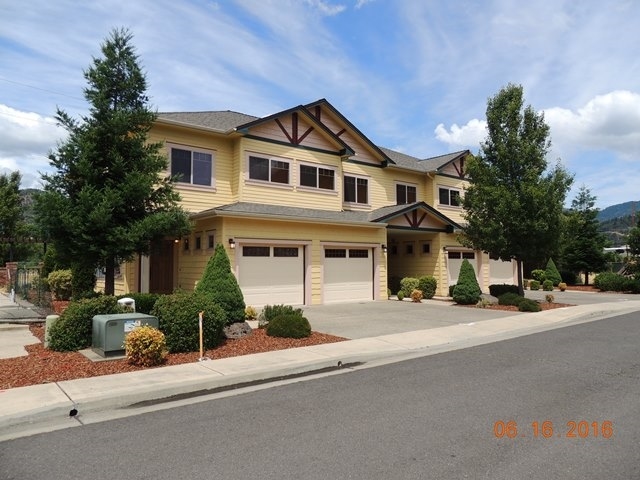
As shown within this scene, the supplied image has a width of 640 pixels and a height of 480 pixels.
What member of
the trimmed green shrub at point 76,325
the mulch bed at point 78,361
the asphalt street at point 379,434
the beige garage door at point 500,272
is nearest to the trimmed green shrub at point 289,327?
the mulch bed at point 78,361

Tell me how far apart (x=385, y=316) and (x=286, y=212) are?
226 inches

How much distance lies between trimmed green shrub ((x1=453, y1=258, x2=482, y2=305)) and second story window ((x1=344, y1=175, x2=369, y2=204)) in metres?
6.38

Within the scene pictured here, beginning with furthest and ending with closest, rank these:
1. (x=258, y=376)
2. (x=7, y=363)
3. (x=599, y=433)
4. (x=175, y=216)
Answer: (x=175, y=216)
(x=7, y=363)
(x=258, y=376)
(x=599, y=433)

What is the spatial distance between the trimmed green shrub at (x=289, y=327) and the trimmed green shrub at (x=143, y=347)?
3.29 metres

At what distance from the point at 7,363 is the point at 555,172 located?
781 inches

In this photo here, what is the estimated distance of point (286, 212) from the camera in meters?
17.9

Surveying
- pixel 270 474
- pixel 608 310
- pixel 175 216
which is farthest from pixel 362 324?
pixel 608 310

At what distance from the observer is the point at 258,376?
7617mm

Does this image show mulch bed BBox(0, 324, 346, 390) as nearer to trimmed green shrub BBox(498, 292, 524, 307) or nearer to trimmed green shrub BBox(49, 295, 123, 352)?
trimmed green shrub BBox(49, 295, 123, 352)

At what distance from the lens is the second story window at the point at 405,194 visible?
25453mm

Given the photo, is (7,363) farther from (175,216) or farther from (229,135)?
(229,135)

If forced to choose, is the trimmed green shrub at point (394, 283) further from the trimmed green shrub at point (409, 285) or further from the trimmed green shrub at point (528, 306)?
the trimmed green shrub at point (528, 306)

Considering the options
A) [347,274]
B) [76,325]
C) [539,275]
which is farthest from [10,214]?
[539,275]

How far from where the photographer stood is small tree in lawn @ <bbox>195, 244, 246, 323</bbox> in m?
11.4
